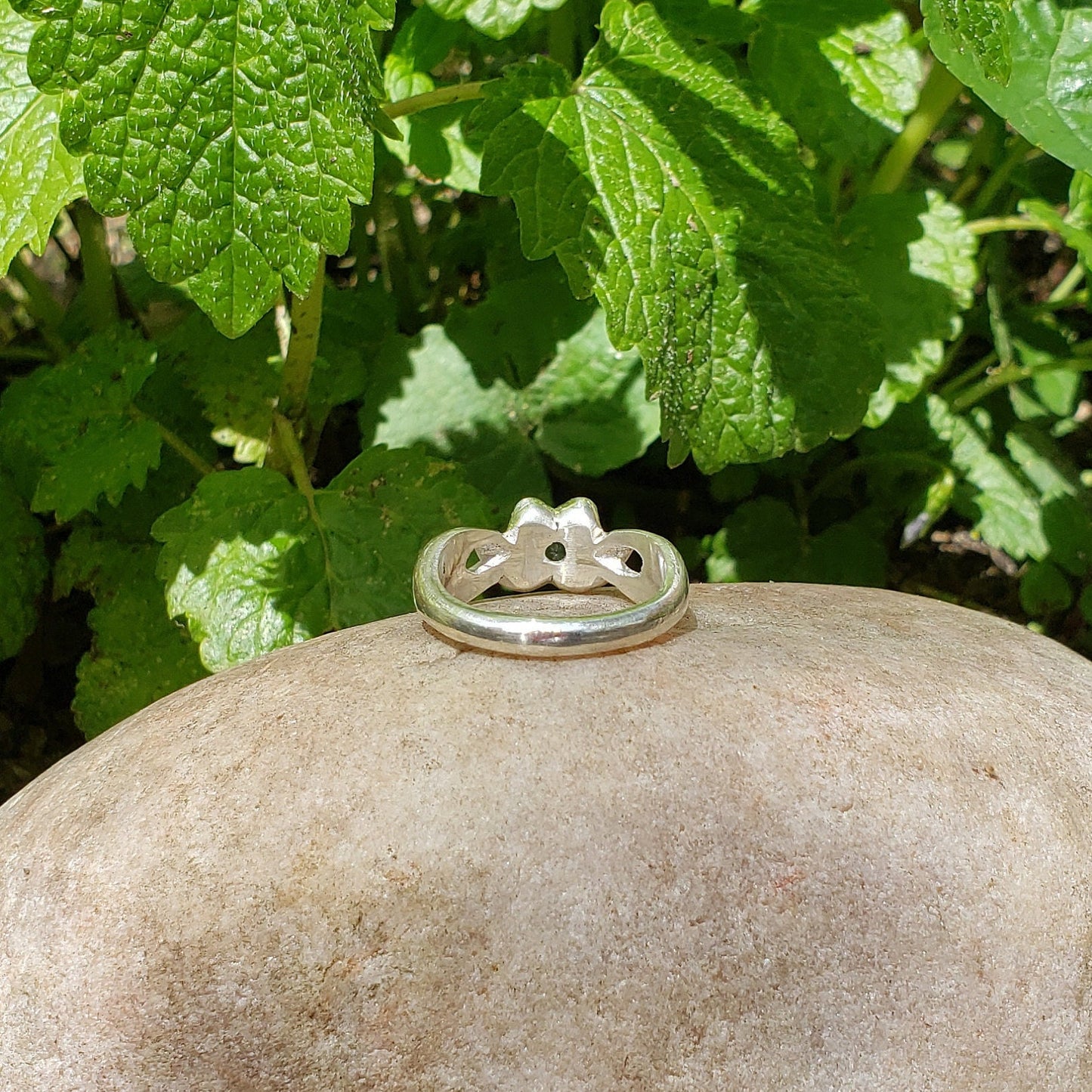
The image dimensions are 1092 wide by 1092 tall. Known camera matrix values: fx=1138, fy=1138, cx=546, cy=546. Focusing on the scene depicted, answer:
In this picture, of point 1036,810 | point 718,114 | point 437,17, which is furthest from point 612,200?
point 1036,810

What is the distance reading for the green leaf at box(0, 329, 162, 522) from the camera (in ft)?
5.15

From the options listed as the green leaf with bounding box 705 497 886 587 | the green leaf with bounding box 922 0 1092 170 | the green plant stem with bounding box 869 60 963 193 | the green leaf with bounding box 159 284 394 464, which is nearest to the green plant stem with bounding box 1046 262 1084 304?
the green plant stem with bounding box 869 60 963 193

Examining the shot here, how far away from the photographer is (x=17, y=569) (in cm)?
168

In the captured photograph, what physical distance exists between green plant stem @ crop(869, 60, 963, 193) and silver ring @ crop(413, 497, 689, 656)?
90cm

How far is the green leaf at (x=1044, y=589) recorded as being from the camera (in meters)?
2.04

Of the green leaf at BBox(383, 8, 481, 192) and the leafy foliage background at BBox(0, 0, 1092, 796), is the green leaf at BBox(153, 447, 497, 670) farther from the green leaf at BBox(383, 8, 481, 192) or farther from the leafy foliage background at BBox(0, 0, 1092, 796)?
the green leaf at BBox(383, 8, 481, 192)

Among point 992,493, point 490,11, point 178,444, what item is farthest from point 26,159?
point 992,493

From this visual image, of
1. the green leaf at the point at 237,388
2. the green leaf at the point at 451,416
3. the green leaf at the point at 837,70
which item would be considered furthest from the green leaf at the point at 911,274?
the green leaf at the point at 237,388

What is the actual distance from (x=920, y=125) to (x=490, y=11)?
2.84 feet

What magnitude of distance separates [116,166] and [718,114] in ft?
2.47

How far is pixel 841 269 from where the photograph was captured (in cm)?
150

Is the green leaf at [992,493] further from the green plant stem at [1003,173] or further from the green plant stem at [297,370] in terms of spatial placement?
the green plant stem at [297,370]

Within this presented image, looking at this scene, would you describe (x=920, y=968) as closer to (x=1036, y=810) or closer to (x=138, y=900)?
(x=1036, y=810)

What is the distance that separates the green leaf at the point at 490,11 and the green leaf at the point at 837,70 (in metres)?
0.38
